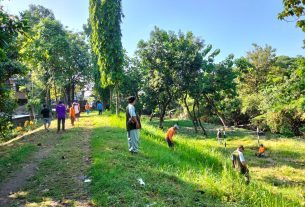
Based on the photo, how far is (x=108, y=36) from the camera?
23.7 metres

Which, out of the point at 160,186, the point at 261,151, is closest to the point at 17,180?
the point at 160,186

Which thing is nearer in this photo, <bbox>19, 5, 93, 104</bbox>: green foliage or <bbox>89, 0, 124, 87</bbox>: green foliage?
<bbox>89, 0, 124, 87</bbox>: green foliage

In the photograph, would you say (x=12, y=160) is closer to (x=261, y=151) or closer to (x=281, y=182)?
(x=281, y=182)

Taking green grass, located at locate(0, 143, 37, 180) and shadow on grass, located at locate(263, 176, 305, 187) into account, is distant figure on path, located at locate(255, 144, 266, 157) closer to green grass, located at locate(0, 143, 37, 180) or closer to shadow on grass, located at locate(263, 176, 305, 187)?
shadow on grass, located at locate(263, 176, 305, 187)

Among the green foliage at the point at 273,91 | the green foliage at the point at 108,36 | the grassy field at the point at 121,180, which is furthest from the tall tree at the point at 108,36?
the grassy field at the point at 121,180

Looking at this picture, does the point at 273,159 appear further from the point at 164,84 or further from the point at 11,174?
the point at 11,174

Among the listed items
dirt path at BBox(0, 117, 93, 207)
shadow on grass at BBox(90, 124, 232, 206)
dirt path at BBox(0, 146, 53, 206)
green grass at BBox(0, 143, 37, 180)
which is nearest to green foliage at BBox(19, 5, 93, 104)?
green grass at BBox(0, 143, 37, 180)

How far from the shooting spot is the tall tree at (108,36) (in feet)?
76.7

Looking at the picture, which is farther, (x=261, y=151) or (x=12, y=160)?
(x=261, y=151)

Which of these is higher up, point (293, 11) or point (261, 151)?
point (293, 11)

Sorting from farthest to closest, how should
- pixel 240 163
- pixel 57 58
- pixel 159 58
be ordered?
pixel 57 58, pixel 159 58, pixel 240 163

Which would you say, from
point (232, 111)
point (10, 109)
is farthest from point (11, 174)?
point (232, 111)

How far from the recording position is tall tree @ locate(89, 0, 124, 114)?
23375 mm

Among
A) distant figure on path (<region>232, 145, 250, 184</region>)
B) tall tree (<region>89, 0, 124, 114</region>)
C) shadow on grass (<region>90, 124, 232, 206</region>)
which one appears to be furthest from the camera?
tall tree (<region>89, 0, 124, 114</region>)
